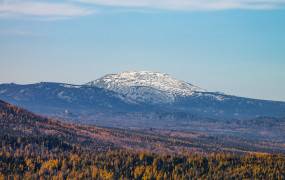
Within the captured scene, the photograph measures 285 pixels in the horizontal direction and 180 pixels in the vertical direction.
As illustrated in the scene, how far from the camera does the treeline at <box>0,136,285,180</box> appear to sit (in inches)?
5143

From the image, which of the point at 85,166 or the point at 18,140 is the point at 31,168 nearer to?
the point at 85,166

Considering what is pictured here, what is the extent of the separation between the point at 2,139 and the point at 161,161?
1902 inches

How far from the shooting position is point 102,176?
12900 cm

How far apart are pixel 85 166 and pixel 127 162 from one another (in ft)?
36.6

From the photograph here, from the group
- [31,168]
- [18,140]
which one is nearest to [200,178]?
[31,168]

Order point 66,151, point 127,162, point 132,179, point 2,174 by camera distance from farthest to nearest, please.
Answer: point 66,151 → point 127,162 → point 132,179 → point 2,174

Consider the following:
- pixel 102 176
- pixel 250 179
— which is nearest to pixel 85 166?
pixel 102 176

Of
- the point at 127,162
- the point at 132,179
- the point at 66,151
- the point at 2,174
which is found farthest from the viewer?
the point at 66,151

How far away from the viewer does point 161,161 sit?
15188cm

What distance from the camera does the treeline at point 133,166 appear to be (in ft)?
429

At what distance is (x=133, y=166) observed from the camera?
145 metres

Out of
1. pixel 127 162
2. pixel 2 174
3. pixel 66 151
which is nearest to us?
pixel 2 174

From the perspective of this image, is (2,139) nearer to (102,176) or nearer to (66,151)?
(66,151)

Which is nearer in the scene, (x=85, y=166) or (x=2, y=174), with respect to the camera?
(x=2, y=174)
